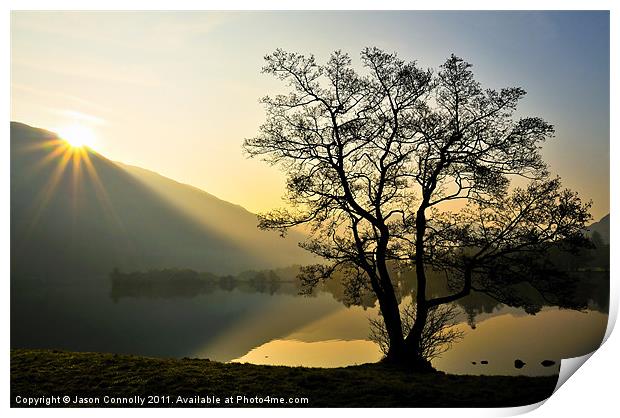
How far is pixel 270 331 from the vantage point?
17219 mm

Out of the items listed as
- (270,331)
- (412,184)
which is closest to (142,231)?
(270,331)

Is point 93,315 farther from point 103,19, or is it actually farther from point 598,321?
point 598,321

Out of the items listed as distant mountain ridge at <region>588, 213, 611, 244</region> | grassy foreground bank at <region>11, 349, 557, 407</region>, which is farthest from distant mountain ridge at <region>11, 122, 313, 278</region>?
distant mountain ridge at <region>588, 213, 611, 244</region>

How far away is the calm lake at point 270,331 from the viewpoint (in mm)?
9953

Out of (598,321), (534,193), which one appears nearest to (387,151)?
(534,193)

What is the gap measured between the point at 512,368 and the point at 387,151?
5.25m

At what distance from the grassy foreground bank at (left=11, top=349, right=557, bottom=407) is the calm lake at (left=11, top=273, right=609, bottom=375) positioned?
3.36 feet

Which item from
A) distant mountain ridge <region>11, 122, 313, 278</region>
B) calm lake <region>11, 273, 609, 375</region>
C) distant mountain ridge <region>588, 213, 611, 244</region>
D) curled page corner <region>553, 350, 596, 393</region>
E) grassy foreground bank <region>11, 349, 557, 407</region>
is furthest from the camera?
distant mountain ridge <region>11, 122, 313, 278</region>

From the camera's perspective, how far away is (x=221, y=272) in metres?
42.6

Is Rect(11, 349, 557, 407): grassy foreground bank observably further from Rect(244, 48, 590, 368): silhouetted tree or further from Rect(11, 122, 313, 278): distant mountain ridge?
Rect(11, 122, 313, 278): distant mountain ridge

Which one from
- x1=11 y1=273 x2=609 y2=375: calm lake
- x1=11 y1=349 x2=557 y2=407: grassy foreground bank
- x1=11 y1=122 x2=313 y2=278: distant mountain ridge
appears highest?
x1=11 y1=122 x2=313 y2=278: distant mountain ridge

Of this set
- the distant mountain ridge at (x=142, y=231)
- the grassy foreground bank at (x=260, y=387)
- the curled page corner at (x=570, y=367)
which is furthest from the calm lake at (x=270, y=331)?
the distant mountain ridge at (x=142, y=231)

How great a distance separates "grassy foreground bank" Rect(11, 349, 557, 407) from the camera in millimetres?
7363

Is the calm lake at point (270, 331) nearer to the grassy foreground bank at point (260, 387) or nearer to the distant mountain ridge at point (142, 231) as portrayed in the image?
the grassy foreground bank at point (260, 387)
